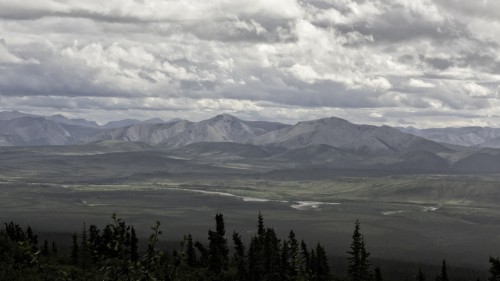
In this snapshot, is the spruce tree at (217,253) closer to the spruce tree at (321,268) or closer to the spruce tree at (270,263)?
the spruce tree at (270,263)

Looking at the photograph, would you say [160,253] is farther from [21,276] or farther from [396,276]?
[396,276]

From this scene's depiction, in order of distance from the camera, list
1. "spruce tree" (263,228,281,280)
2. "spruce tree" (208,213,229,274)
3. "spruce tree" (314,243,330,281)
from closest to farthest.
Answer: "spruce tree" (263,228,281,280) < "spruce tree" (314,243,330,281) < "spruce tree" (208,213,229,274)

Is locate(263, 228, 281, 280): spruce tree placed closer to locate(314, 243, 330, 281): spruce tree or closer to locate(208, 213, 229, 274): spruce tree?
locate(314, 243, 330, 281): spruce tree

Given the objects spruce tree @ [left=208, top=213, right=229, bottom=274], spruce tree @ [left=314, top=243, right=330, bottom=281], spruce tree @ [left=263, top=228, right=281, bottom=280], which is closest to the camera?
spruce tree @ [left=263, top=228, right=281, bottom=280]

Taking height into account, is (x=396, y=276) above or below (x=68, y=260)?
below

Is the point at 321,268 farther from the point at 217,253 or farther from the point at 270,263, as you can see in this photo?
the point at 217,253

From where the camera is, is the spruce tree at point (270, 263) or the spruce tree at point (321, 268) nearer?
the spruce tree at point (270, 263)

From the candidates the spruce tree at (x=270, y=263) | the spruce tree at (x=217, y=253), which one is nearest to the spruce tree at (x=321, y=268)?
the spruce tree at (x=270, y=263)

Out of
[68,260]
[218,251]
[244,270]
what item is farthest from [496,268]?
[68,260]

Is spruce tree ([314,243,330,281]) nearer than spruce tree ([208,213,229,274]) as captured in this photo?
Yes

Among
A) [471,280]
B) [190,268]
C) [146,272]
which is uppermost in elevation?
[146,272]

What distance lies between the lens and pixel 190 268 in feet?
421

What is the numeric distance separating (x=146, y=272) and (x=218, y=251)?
116m

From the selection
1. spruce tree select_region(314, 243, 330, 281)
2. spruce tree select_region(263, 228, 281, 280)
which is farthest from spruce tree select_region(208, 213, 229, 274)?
spruce tree select_region(314, 243, 330, 281)
